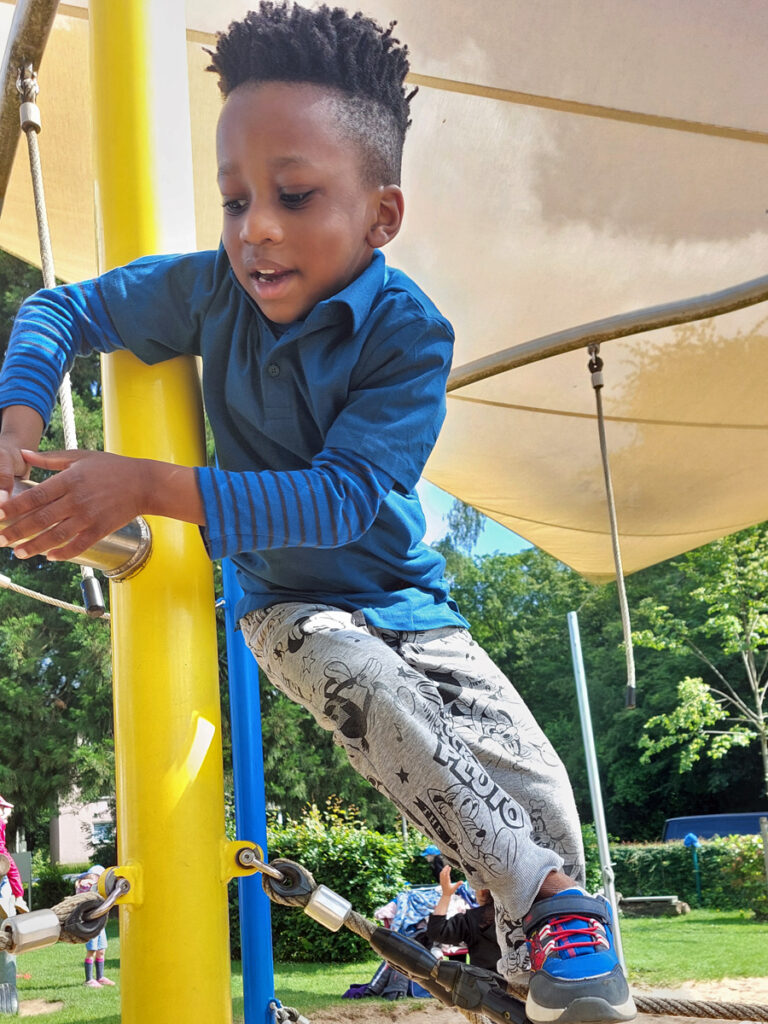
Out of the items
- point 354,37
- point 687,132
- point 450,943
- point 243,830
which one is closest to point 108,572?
point 354,37

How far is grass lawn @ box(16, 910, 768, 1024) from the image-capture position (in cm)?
711

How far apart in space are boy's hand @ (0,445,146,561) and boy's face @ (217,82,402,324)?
0.96 ft

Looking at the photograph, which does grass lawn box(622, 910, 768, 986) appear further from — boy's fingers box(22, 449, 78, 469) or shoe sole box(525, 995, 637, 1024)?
boy's fingers box(22, 449, 78, 469)

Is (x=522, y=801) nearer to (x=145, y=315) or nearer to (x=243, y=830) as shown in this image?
(x=145, y=315)

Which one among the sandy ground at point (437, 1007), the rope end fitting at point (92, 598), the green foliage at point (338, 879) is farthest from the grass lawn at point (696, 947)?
the rope end fitting at point (92, 598)

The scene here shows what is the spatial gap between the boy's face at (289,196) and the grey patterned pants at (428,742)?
12.4 inches

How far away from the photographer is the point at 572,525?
4.63 meters

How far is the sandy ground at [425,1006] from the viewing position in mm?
6379

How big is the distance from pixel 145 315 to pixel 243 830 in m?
1.40

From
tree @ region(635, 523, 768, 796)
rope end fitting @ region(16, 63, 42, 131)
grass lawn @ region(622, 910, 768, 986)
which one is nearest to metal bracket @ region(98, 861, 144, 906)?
rope end fitting @ region(16, 63, 42, 131)

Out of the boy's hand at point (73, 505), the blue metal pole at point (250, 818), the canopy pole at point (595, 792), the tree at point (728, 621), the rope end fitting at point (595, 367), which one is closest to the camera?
the boy's hand at point (73, 505)

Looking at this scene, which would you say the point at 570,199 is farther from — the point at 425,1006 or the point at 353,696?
the point at 425,1006

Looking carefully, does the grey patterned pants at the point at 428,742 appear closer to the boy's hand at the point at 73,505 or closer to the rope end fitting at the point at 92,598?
the boy's hand at the point at 73,505

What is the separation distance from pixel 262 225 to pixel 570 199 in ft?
6.84
